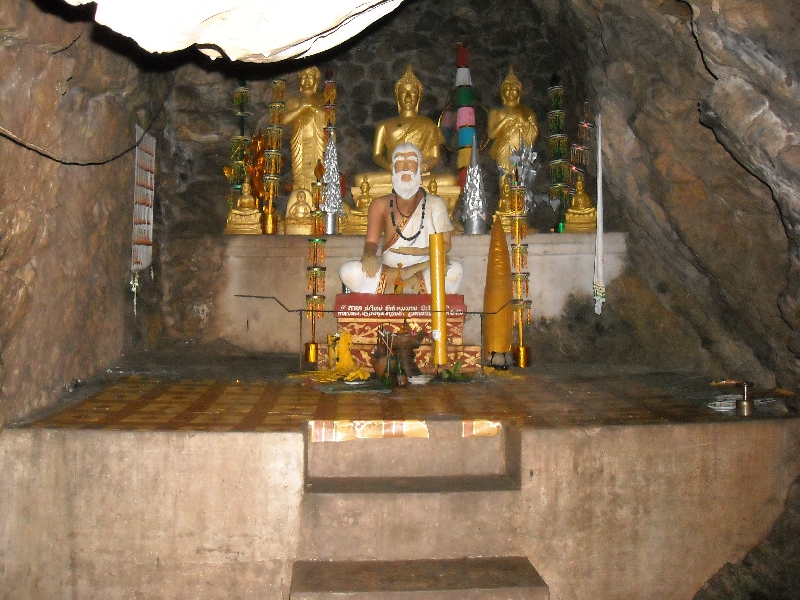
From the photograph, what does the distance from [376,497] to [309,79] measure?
15.5 feet

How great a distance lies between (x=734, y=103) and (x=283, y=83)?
4.50 m

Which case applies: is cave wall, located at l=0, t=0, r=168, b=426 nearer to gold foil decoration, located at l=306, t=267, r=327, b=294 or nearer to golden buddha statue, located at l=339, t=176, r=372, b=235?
gold foil decoration, located at l=306, t=267, r=327, b=294

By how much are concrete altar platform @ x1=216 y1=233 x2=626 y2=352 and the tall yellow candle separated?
136 centimetres

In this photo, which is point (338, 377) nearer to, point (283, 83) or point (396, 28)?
point (283, 83)

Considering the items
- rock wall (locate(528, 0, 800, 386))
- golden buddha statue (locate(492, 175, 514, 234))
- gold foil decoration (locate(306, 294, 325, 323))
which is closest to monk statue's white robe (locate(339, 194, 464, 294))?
gold foil decoration (locate(306, 294, 325, 323))

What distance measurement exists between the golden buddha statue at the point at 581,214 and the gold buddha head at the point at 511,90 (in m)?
1.16

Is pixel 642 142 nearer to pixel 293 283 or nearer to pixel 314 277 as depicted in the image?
pixel 314 277

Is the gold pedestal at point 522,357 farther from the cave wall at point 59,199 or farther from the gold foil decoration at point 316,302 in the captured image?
the cave wall at point 59,199

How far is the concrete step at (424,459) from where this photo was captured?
337 cm

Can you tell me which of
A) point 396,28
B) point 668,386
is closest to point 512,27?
point 396,28

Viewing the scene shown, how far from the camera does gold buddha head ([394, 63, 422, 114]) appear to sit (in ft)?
21.7

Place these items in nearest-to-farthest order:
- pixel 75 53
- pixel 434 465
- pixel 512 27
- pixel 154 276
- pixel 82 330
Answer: pixel 434 465
pixel 75 53
pixel 82 330
pixel 154 276
pixel 512 27

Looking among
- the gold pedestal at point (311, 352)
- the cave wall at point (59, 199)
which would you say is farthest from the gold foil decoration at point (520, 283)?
the cave wall at point (59, 199)

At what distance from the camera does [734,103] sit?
327 cm
